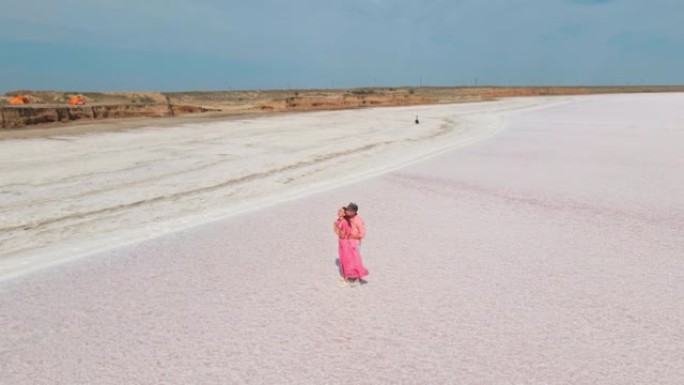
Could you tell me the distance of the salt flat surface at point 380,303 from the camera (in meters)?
3.09

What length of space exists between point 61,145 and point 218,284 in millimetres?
12151

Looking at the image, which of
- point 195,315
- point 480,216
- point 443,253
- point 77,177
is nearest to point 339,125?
point 77,177

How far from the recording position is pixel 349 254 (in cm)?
428

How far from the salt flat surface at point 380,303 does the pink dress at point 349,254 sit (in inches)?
5.9

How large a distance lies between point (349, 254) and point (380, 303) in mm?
513

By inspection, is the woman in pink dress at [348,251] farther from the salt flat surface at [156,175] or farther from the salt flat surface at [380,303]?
the salt flat surface at [156,175]

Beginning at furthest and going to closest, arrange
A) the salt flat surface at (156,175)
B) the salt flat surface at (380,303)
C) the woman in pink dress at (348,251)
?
1. the salt flat surface at (156,175)
2. the woman in pink dress at (348,251)
3. the salt flat surface at (380,303)

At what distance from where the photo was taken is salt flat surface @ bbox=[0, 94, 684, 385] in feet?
10.1

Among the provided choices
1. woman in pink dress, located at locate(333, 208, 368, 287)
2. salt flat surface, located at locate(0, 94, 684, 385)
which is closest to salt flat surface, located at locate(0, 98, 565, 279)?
salt flat surface, located at locate(0, 94, 684, 385)

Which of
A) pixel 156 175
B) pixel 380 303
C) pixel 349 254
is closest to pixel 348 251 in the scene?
pixel 349 254

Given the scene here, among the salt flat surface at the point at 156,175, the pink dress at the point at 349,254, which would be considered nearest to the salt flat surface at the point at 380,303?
the pink dress at the point at 349,254

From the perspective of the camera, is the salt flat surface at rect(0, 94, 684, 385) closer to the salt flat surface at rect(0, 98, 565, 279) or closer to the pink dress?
the pink dress

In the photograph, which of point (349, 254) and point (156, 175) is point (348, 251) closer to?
point (349, 254)

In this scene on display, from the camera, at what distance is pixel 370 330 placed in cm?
355
